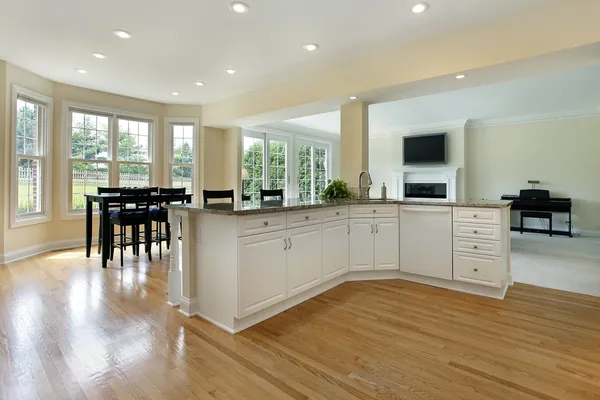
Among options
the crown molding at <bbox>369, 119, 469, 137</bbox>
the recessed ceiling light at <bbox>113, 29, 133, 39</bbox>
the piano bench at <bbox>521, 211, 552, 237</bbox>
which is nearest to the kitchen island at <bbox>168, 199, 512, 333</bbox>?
the recessed ceiling light at <bbox>113, 29, 133, 39</bbox>

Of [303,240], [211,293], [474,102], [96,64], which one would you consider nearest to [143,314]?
[211,293]

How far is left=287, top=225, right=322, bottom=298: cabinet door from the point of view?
108 inches

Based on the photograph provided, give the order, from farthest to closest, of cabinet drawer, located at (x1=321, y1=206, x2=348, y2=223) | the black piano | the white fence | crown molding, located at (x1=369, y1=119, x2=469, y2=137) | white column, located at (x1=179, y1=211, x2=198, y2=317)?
crown molding, located at (x1=369, y1=119, x2=469, y2=137) < the black piano < the white fence < cabinet drawer, located at (x1=321, y1=206, x2=348, y2=223) < white column, located at (x1=179, y1=211, x2=198, y2=317)

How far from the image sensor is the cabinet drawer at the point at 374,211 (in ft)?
11.8

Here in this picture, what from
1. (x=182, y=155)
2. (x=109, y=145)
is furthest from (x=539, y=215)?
(x=109, y=145)

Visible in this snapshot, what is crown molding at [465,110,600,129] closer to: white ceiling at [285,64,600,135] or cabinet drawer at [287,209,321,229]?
white ceiling at [285,64,600,135]

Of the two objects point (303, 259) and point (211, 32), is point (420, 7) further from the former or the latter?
point (303, 259)

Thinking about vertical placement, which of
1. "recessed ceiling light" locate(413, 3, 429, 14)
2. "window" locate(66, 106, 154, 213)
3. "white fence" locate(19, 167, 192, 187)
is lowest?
"white fence" locate(19, 167, 192, 187)

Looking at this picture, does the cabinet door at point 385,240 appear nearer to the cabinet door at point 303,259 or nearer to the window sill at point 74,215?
the cabinet door at point 303,259

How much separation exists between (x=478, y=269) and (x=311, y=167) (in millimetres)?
6127

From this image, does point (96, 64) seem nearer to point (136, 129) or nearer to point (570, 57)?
point (136, 129)

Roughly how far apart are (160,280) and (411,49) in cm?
385

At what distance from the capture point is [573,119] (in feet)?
22.5

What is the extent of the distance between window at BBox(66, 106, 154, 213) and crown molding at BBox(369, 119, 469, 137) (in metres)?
6.35
